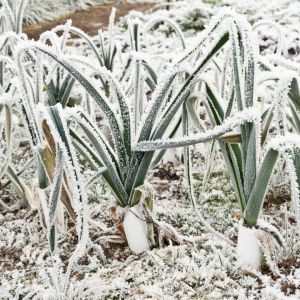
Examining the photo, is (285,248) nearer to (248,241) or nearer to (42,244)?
(248,241)

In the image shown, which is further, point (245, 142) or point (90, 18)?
point (90, 18)

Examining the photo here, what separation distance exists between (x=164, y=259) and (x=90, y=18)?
6400 mm

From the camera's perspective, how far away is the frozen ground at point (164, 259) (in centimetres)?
137

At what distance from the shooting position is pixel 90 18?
7.36 meters

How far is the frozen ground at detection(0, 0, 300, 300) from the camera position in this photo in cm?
137

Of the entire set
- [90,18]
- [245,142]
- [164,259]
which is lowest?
[164,259]

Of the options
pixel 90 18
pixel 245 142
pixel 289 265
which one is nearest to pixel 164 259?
pixel 289 265

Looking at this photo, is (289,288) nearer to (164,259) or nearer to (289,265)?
(289,265)

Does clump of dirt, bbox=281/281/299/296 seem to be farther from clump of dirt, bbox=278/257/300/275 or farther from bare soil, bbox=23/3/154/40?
bare soil, bbox=23/3/154/40

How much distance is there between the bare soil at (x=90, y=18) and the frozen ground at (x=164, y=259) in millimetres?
4693

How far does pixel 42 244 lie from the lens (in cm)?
171

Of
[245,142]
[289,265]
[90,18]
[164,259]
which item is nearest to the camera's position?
[245,142]

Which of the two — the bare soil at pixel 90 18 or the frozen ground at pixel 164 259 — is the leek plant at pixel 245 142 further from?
the bare soil at pixel 90 18

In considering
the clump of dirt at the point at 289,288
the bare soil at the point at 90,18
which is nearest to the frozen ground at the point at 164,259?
the clump of dirt at the point at 289,288
